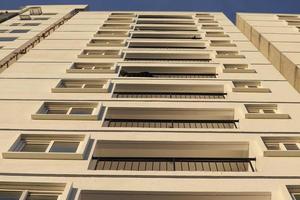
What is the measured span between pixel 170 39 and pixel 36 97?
1576 cm

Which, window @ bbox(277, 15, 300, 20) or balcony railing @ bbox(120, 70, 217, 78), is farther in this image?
window @ bbox(277, 15, 300, 20)

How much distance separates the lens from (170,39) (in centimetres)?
3559

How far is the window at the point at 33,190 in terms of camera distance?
14484 mm

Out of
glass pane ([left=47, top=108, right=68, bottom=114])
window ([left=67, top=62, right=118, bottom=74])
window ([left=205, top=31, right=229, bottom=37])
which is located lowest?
glass pane ([left=47, top=108, right=68, bottom=114])

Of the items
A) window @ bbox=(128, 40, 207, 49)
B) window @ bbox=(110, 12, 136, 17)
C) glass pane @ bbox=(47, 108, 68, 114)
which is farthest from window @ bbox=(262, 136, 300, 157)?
window @ bbox=(110, 12, 136, 17)

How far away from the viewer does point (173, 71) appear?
27.8 meters

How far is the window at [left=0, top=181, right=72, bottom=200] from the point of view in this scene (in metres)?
14.5

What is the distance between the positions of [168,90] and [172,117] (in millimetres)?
3436

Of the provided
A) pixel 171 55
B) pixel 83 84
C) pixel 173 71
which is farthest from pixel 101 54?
pixel 83 84

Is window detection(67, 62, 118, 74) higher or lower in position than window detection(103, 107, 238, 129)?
higher

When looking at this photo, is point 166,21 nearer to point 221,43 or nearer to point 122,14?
point 122,14

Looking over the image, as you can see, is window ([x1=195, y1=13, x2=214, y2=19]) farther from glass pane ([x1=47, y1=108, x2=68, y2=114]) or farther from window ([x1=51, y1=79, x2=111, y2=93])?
glass pane ([x1=47, y1=108, x2=68, y2=114])

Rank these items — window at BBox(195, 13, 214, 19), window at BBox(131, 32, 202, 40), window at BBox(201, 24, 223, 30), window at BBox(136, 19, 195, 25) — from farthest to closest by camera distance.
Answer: window at BBox(195, 13, 214, 19)
window at BBox(136, 19, 195, 25)
window at BBox(201, 24, 223, 30)
window at BBox(131, 32, 202, 40)

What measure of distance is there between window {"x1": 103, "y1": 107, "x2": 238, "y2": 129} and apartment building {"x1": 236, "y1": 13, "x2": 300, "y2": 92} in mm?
7297
